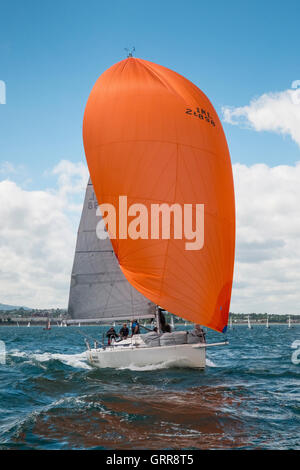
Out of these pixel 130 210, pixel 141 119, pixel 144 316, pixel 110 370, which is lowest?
pixel 110 370

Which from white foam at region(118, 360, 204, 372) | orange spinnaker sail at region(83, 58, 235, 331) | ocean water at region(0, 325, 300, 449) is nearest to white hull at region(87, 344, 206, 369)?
white foam at region(118, 360, 204, 372)

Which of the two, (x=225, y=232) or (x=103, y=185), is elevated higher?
(x=103, y=185)

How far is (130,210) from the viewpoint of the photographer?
15164mm

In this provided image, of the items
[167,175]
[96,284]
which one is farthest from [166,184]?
[96,284]

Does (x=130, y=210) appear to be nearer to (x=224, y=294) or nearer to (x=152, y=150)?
(x=152, y=150)

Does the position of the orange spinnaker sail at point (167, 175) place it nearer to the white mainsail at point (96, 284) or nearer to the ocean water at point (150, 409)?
the ocean water at point (150, 409)

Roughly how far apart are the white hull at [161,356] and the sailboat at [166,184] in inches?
1.5

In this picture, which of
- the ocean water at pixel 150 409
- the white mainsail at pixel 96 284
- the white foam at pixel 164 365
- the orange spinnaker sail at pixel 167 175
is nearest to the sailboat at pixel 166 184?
the orange spinnaker sail at pixel 167 175

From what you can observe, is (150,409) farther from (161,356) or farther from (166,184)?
(166,184)

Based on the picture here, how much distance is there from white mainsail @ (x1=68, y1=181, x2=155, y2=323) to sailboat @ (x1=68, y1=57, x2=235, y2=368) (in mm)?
2672

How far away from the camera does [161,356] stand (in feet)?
55.6

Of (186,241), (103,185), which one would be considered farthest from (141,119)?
(186,241)

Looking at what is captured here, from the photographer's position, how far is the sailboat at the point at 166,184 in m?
15.0
